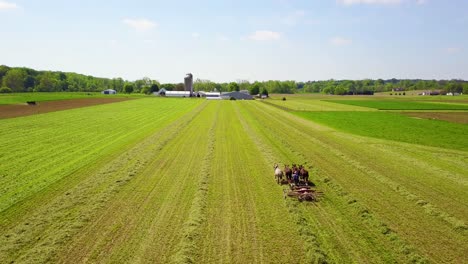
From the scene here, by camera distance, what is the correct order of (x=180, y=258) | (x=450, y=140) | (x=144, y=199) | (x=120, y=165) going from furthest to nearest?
1. (x=450, y=140)
2. (x=120, y=165)
3. (x=144, y=199)
4. (x=180, y=258)

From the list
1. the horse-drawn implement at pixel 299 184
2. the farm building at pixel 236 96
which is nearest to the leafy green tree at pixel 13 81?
the farm building at pixel 236 96

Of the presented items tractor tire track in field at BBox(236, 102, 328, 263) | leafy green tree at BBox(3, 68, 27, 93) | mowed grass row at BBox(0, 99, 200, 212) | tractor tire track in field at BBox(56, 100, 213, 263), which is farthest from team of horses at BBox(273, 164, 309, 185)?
leafy green tree at BBox(3, 68, 27, 93)

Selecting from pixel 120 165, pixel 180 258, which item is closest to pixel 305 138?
pixel 120 165

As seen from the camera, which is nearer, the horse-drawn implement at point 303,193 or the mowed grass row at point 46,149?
the horse-drawn implement at point 303,193

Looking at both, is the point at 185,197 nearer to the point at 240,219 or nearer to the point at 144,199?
the point at 144,199

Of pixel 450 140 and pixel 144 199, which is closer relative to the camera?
pixel 144 199

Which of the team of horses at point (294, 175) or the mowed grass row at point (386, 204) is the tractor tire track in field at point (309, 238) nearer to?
the mowed grass row at point (386, 204)
